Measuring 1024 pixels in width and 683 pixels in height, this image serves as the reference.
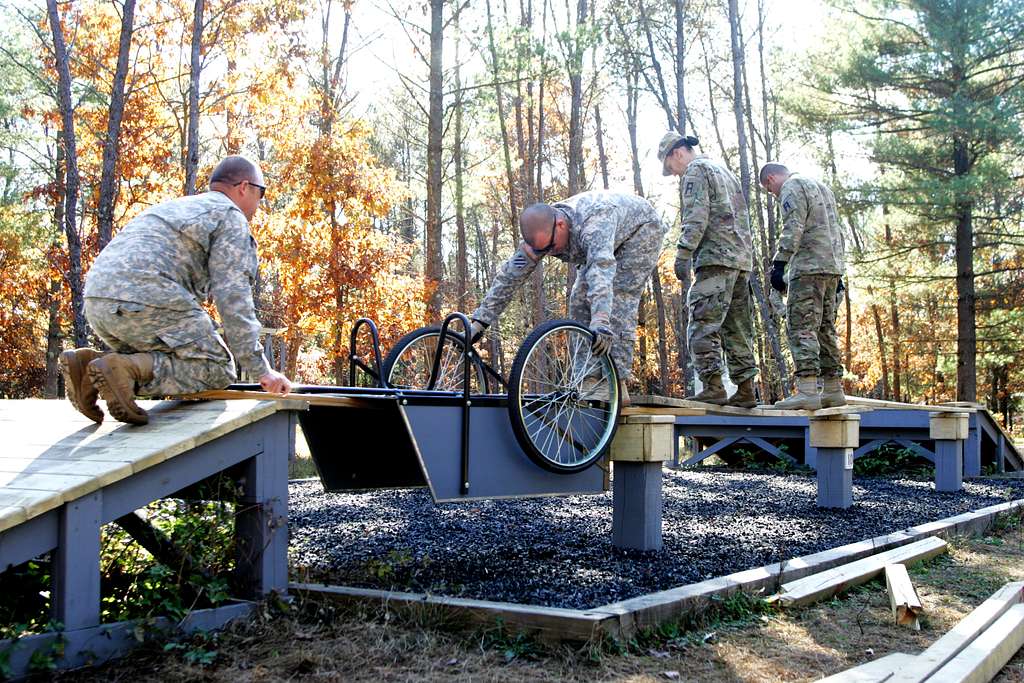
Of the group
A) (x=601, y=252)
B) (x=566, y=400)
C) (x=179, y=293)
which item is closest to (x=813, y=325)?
(x=601, y=252)

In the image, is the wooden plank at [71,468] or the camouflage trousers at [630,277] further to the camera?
the camouflage trousers at [630,277]

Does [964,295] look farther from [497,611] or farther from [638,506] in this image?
[497,611]

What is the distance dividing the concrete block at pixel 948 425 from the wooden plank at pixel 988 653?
541 centimetres

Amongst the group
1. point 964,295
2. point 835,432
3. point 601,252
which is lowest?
point 835,432

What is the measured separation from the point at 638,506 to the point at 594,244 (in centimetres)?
152

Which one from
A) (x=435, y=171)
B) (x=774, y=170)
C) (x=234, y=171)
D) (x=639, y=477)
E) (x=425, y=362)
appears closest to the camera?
(x=234, y=171)

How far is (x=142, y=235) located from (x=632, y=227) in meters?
2.74

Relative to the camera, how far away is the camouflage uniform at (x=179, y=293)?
3.74m

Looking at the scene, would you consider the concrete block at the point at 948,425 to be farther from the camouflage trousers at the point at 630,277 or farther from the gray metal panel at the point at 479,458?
the gray metal panel at the point at 479,458

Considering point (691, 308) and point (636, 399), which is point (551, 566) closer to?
point (636, 399)

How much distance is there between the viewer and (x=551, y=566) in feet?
15.3

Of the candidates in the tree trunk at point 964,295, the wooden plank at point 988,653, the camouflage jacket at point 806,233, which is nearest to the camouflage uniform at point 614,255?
the camouflage jacket at point 806,233

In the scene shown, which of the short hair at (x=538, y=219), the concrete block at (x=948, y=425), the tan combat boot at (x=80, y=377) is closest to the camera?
the tan combat boot at (x=80, y=377)

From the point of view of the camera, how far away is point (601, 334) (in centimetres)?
458
